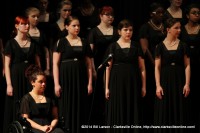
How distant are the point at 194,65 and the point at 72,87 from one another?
155 cm

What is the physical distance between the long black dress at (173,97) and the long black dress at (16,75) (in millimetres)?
1595

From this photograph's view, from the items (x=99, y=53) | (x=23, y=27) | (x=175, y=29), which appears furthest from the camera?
(x=99, y=53)

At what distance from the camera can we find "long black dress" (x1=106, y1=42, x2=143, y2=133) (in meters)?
6.69

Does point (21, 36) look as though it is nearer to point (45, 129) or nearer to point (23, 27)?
point (23, 27)

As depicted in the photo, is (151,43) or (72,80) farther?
(151,43)

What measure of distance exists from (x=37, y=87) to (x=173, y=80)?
5.53 ft

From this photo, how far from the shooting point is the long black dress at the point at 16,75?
6660 millimetres

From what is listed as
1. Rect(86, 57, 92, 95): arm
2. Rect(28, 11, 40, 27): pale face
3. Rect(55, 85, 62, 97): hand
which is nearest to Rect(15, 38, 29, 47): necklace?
Rect(28, 11, 40, 27): pale face

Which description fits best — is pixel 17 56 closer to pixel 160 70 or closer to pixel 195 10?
pixel 160 70

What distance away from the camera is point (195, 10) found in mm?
7145

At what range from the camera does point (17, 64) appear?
6.70 m

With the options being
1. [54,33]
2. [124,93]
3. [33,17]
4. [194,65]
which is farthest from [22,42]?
[194,65]

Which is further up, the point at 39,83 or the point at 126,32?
the point at 126,32

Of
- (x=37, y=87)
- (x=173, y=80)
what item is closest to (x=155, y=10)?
(x=173, y=80)
